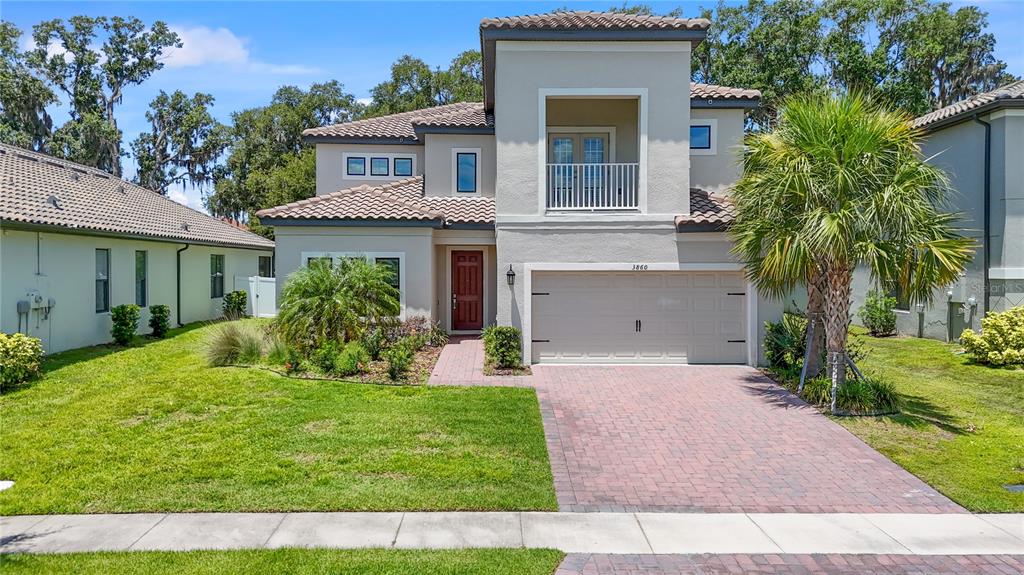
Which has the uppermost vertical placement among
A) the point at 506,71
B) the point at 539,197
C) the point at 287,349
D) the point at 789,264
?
the point at 506,71

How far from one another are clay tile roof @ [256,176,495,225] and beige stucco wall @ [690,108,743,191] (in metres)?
5.89

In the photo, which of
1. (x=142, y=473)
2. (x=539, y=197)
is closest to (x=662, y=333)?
(x=539, y=197)

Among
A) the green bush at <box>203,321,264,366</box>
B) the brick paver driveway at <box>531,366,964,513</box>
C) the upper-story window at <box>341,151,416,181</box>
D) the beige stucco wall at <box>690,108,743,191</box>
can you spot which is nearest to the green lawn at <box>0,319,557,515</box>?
the brick paver driveway at <box>531,366,964,513</box>

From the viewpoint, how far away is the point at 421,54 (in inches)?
1540

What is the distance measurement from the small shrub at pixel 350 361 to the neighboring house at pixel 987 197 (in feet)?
43.2

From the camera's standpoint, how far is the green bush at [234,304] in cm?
2323

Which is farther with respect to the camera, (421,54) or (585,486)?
(421,54)

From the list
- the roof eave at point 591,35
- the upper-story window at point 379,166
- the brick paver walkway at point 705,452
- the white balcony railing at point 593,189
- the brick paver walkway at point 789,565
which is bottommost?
the brick paver walkway at point 789,565

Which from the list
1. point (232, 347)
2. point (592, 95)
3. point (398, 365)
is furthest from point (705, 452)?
point (232, 347)

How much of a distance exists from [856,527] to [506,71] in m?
10.8

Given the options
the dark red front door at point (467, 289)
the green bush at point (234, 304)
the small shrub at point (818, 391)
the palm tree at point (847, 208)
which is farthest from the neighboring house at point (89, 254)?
the small shrub at point (818, 391)

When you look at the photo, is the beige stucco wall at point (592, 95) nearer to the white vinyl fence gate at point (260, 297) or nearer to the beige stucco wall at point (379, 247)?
the beige stucco wall at point (379, 247)

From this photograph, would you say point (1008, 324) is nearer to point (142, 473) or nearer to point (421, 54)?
point (142, 473)

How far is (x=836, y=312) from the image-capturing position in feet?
34.6
